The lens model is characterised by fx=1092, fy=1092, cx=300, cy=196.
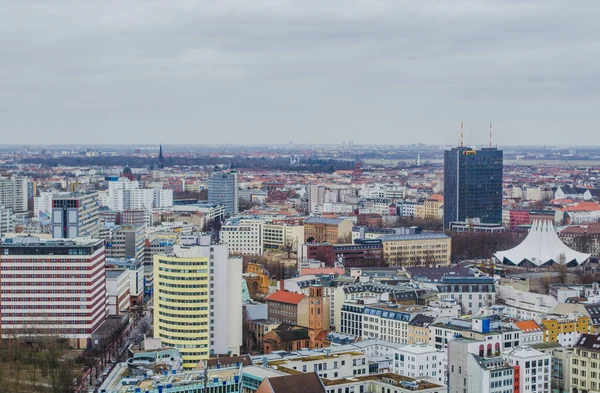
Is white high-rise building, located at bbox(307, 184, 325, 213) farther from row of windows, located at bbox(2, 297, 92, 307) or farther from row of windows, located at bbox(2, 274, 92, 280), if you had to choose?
row of windows, located at bbox(2, 297, 92, 307)

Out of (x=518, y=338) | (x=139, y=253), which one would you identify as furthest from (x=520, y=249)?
(x=518, y=338)

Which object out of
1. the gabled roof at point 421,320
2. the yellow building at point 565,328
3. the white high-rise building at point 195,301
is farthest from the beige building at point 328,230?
the white high-rise building at point 195,301

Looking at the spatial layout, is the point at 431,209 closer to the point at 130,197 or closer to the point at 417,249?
the point at 417,249

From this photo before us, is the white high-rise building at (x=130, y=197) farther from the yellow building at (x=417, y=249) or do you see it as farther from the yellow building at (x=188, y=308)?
the yellow building at (x=188, y=308)

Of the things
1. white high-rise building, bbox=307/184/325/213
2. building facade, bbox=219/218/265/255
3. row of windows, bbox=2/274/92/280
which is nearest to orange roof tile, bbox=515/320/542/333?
row of windows, bbox=2/274/92/280

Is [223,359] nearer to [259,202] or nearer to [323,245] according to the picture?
[323,245]
